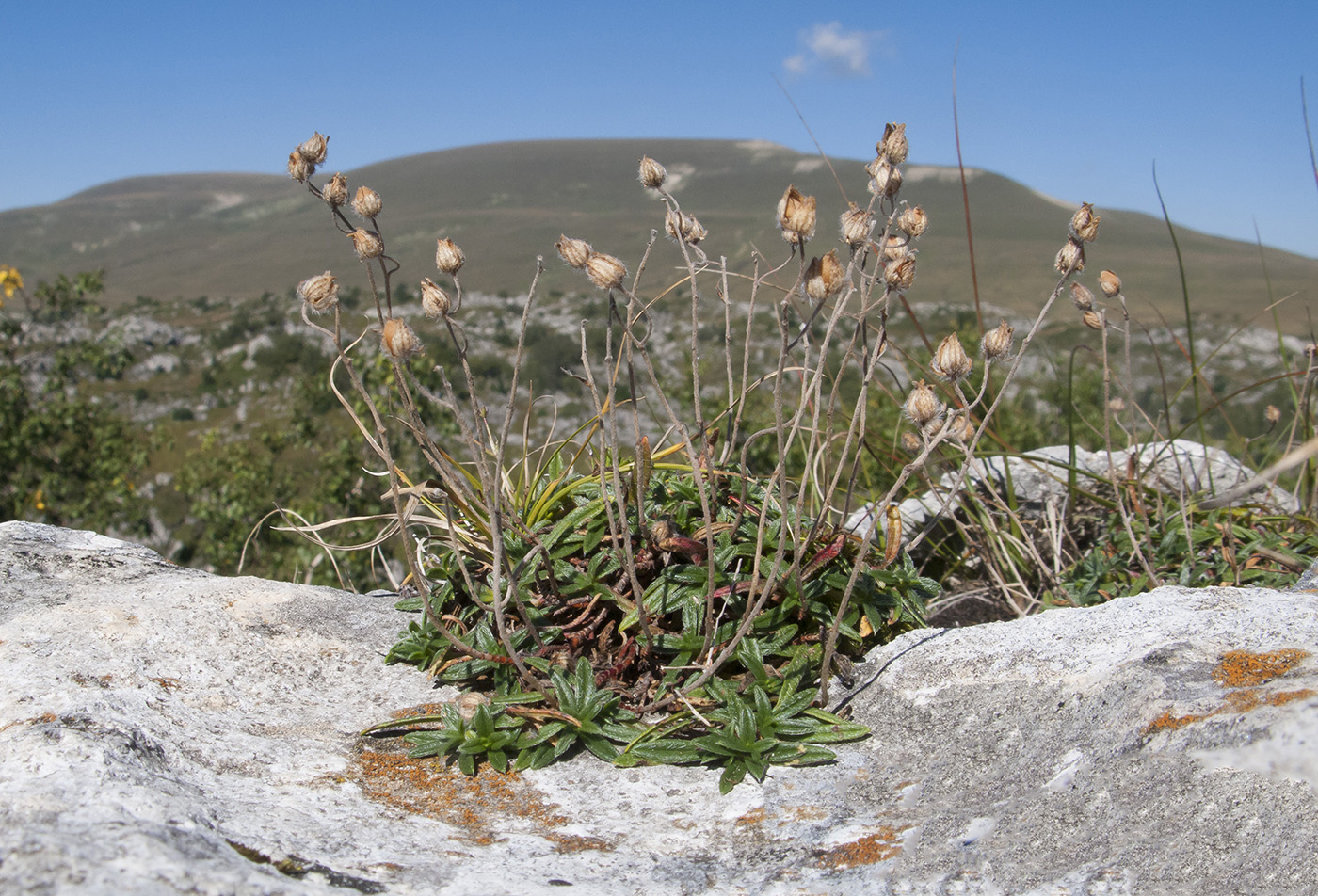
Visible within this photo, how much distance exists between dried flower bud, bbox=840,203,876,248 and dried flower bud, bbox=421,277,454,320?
0.90m

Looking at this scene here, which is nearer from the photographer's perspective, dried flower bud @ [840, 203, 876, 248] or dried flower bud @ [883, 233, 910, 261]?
dried flower bud @ [840, 203, 876, 248]

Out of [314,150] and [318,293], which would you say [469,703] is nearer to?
[318,293]

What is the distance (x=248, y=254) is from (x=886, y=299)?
14249 centimetres

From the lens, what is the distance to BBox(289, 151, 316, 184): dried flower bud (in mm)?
2297

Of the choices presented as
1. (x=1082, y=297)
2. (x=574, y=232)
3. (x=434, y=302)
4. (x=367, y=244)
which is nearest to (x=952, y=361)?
(x=1082, y=297)

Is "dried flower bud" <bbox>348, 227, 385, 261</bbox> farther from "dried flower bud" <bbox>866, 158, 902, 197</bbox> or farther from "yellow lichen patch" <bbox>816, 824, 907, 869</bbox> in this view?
"yellow lichen patch" <bbox>816, 824, 907, 869</bbox>

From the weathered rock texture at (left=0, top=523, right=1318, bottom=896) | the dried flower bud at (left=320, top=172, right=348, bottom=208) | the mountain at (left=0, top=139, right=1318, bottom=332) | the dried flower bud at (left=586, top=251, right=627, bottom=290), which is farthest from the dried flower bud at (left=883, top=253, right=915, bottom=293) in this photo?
the mountain at (left=0, top=139, right=1318, bottom=332)

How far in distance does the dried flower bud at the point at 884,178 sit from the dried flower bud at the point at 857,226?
0.13 meters

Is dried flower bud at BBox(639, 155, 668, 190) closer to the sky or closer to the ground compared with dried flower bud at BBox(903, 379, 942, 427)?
closer to the sky

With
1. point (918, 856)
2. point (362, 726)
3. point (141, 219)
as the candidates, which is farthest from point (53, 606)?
point (141, 219)

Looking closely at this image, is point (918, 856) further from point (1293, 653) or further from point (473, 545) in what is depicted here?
point (473, 545)

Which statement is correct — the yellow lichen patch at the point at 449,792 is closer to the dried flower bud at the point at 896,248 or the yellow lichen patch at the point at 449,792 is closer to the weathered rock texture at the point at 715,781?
the weathered rock texture at the point at 715,781

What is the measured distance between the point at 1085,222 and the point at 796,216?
0.81m

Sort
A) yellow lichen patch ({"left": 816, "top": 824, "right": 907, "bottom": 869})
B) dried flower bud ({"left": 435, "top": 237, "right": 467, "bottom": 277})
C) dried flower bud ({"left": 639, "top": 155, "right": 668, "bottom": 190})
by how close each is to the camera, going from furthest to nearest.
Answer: dried flower bud ({"left": 639, "top": 155, "right": 668, "bottom": 190}) → dried flower bud ({"left": 435, "top": 237, "right": 467, "bottom": 277}) → yellow lichen patch ({"left": 816, "top": 824, "right": 907, "bottom": 869})
